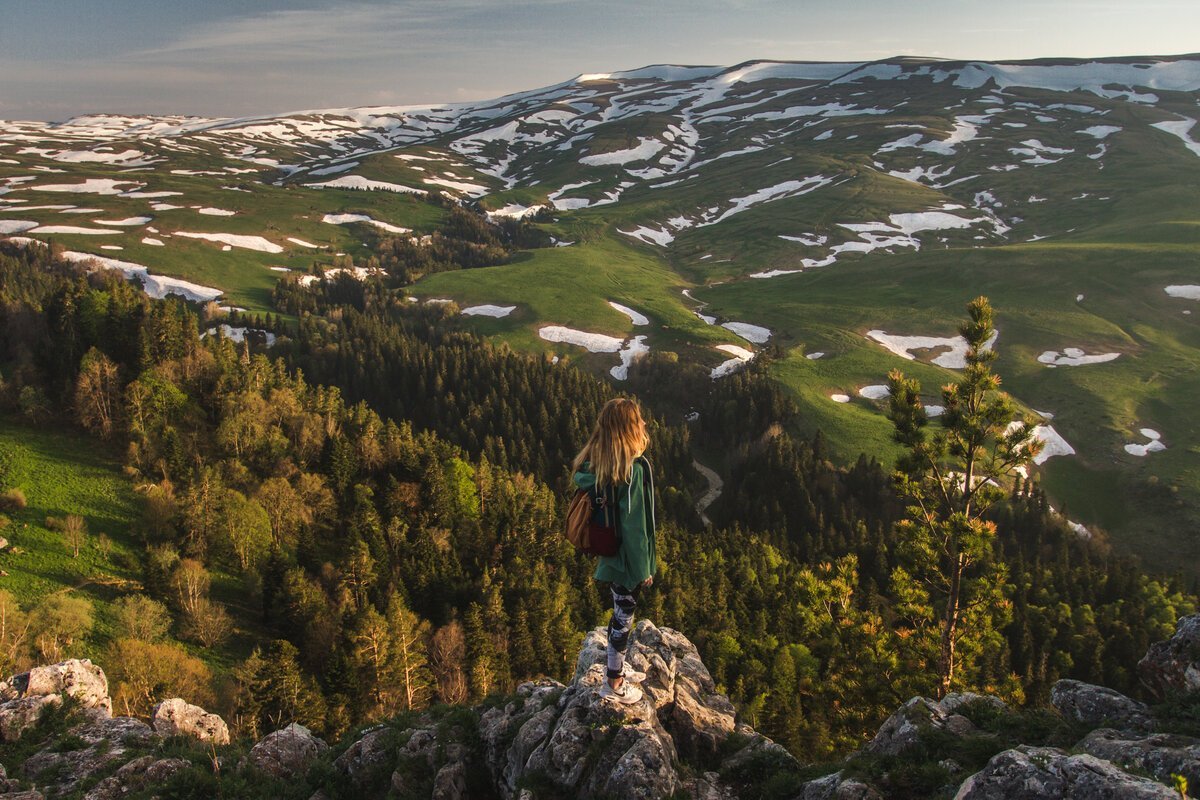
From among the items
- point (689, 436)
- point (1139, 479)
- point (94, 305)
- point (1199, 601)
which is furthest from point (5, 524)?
point (1139, 479)

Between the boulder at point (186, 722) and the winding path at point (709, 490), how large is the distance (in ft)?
230

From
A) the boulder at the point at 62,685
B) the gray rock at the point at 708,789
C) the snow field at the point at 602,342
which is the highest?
the gray rock at the point at 708,789

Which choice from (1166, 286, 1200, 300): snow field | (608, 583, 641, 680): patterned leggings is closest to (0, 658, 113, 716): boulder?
(608, 583, 641, 680): patterned leggings

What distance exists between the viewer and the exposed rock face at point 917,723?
12.2 metres

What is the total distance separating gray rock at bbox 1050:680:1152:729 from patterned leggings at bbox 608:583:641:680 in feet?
29.5

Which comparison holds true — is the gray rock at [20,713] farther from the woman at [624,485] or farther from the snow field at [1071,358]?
the snow field at [1071,358]

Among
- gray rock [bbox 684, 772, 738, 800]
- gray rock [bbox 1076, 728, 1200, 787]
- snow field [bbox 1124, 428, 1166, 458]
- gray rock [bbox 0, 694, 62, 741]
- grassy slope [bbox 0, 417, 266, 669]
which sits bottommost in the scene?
snow field [bbox 1124, 428, 1166, 458]

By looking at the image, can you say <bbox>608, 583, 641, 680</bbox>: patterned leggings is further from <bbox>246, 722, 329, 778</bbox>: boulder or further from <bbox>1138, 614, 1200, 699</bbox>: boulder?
<bbox>1138, 614, 1200, 699</bbox>: boulder

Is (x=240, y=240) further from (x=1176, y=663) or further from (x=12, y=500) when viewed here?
(x=1176, y=663)

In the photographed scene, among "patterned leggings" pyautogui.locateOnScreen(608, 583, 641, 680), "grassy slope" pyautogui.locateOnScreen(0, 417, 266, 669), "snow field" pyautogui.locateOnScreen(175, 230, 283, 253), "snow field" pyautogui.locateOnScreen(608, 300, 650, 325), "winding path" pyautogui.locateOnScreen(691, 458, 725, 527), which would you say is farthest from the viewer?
"snow field" pyautogui.locateOnScreen(175, 230, 283, 253)

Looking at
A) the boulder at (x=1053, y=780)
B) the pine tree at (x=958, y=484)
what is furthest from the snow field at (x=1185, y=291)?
the boulder at (x=1053, y=780)

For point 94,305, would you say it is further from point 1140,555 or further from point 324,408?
point 1140,555

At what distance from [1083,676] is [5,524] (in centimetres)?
8686

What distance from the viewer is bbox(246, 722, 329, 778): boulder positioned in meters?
15.2
